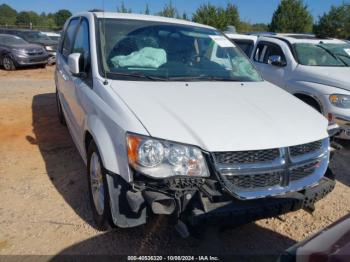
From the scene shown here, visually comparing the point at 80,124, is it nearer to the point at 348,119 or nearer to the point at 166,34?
the point at 166,34

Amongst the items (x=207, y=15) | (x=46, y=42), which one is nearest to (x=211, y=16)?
(x=207, y=15)

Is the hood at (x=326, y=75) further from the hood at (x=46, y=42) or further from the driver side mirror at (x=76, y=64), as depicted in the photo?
the hood at (x=46, y=42)

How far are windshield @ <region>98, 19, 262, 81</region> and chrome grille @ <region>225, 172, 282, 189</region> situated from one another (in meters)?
1.35

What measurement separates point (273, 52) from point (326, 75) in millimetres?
1575

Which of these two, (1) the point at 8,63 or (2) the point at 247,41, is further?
(1) the point at 8,63

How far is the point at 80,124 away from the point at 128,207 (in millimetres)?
1478

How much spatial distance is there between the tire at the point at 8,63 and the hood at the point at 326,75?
1266 centimetres

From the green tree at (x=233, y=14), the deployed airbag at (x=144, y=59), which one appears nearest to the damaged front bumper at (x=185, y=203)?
the deployed airbag at (x=144, y=59)

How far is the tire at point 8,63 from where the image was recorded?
15.7 metres

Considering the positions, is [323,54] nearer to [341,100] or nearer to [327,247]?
[341,100]

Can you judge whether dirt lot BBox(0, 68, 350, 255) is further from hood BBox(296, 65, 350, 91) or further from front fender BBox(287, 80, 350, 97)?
hood BBox(296, 65, 350, 91)

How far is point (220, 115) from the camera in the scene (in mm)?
3016

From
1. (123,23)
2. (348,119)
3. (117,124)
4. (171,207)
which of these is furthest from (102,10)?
(348,119)

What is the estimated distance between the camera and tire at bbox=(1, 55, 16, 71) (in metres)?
15.7
